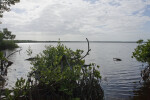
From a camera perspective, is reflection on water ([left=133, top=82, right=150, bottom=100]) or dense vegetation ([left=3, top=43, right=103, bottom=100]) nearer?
dense vegetation ([left=3, top=43, right=103, bottom=100])

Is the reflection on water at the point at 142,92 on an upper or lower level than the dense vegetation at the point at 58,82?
lower

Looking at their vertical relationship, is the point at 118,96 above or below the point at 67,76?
below

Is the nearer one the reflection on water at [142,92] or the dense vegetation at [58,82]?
the dense vegetation at [58,82]

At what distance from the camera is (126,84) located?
1462 centimetres

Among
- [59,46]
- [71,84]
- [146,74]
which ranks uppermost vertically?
[59,46]

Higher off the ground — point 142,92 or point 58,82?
point 58,82

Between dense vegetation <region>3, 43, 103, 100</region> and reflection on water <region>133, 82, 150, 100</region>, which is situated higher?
dense vegetation <region>3, 43, 103, 100</region>

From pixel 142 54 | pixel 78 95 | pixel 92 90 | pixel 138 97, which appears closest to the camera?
pixel 78 95

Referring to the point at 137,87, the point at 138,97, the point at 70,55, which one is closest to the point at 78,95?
the point at 70,55

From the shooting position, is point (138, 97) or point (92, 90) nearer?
point (92, 90)

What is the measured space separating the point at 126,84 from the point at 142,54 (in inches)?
136

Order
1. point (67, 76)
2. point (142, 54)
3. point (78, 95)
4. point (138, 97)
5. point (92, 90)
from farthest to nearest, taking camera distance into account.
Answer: point (142, 54) → point (138, 97) → point (92, 90) → point (78, 95) → point (67, 76)

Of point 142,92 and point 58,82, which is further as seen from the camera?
point 142,92

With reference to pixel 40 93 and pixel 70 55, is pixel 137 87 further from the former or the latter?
pixel 40 93
